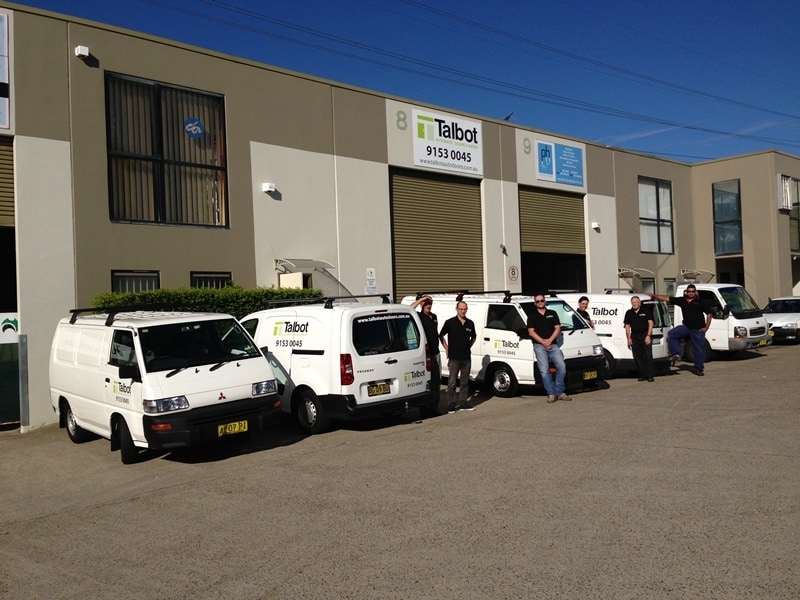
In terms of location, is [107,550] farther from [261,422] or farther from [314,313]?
[314,313]

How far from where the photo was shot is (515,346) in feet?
44.7

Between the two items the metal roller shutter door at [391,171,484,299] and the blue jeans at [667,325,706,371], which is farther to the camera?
the metal roller shutter door at [391,171,484,299]

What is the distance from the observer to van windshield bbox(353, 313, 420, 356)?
35.3 ft

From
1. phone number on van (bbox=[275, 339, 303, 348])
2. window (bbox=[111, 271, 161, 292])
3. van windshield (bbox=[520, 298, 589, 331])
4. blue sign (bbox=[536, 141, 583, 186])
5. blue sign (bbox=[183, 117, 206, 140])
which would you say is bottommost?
phone number on van (bbox=[275, 339, 303, 348])

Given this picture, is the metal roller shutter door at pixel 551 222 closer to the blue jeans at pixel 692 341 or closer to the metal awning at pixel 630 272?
the metal awning at pixel 630 272

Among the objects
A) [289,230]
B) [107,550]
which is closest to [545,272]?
[289,230]

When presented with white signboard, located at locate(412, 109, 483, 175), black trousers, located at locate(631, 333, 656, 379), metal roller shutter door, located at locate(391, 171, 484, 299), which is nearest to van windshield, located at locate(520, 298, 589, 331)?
black trousers, located at locate(631, 333, 656, 379)

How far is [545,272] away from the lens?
2867 centimetres

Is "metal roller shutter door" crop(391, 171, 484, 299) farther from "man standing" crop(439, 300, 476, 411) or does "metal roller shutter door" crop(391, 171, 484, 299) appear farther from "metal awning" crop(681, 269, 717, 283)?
"metal awning" crop(681, 269, 717, 283)

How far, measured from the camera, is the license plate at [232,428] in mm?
9367

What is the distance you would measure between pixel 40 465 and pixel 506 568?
7913 mm

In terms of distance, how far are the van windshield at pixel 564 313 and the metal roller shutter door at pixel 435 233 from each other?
6.35m

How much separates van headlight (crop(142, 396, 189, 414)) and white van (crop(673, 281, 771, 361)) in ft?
43.5

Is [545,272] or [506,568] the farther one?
[545,272]
